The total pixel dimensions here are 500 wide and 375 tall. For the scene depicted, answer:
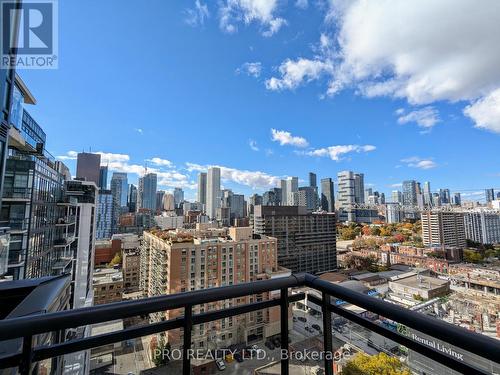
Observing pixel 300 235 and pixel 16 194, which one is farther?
pixel 300 235

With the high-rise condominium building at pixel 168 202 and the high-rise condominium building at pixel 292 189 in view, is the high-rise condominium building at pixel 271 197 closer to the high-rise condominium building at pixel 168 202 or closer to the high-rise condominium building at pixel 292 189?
the high-rise condominium building at pixel 292 189

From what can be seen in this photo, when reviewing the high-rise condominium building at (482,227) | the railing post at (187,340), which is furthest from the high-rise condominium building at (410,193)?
the railing post at (187,340)

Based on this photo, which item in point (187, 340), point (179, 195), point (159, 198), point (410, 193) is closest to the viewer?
point (187, 340)

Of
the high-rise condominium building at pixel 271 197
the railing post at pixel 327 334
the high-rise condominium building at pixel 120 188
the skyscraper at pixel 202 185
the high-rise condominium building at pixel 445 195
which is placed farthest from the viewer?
the skyscraper at pixel 202 185

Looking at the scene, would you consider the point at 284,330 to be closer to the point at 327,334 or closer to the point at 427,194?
the point at 327,334

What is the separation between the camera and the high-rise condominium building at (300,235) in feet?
73.5

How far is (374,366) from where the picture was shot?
1897mm

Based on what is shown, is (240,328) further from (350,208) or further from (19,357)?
(350,208)

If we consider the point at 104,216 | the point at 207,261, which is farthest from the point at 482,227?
the point at 104,216

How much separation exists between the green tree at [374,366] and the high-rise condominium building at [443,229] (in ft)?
112

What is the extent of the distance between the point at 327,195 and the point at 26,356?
53260 millimetres

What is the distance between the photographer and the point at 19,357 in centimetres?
51

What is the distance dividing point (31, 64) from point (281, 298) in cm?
310

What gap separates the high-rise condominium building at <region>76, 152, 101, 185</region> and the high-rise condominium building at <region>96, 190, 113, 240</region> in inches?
219
